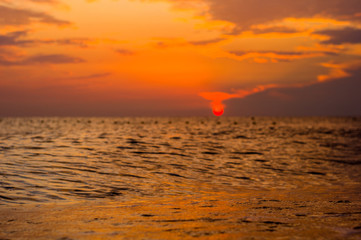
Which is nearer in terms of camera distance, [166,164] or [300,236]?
[300,236]

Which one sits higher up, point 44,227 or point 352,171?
point 44,227

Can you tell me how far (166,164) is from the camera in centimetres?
2373

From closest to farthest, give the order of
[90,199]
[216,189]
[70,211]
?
[70,211], [90,199], [216,189]

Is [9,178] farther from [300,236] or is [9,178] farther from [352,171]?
[352,171]

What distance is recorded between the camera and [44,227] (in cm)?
844

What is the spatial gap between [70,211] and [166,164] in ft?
44.2

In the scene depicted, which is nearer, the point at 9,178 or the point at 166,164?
the point at 9,178

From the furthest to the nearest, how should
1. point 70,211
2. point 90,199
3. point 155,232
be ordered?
point 90,199, point 70,211, point 155,232

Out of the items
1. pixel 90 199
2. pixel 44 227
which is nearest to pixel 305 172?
pixel 90 199

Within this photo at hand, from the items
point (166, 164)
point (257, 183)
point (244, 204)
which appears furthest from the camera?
point (166, 164)

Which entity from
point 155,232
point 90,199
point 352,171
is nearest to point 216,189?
point 90,199

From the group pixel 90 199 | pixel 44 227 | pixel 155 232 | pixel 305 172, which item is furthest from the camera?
pixel 305 172

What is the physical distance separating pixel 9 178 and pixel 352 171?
2029 cm

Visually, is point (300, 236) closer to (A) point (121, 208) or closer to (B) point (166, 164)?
(A) point (121, 208)
